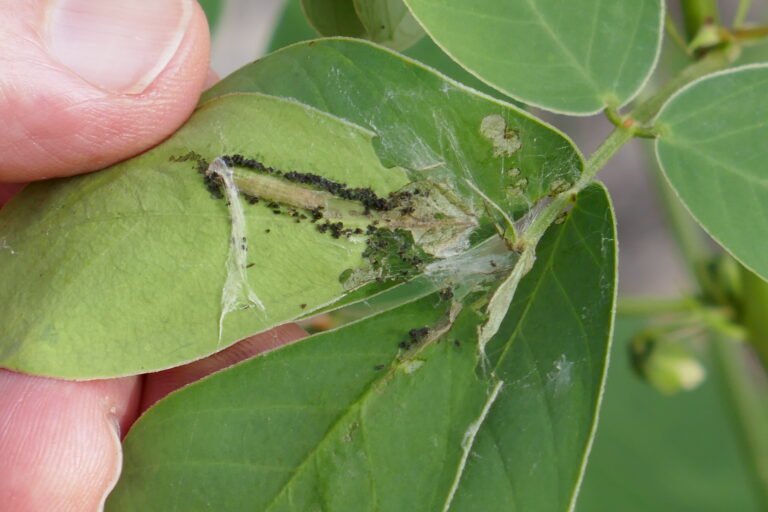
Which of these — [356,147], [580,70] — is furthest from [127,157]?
[580,70]

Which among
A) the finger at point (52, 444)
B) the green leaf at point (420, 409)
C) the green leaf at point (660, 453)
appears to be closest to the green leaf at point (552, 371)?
the green leaf at point (420, 409)

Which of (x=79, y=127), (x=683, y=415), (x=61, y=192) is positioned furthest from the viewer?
(x=683, y=415)

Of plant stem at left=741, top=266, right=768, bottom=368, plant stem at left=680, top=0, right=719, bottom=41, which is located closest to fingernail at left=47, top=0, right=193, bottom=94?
plant stem at left=680, top=0, right=719, bottom=41

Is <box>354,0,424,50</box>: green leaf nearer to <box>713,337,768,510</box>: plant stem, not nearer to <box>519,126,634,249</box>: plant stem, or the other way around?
<box>519,126,634,249</box>: plant stem

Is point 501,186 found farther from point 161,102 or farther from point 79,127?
point 79,127

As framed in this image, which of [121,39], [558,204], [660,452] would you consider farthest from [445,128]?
[660,452]

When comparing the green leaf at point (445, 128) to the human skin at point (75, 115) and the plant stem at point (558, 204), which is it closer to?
the plant stem at point (558, 204)

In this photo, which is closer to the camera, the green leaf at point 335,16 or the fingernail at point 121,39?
the green leaf at point 335,16
